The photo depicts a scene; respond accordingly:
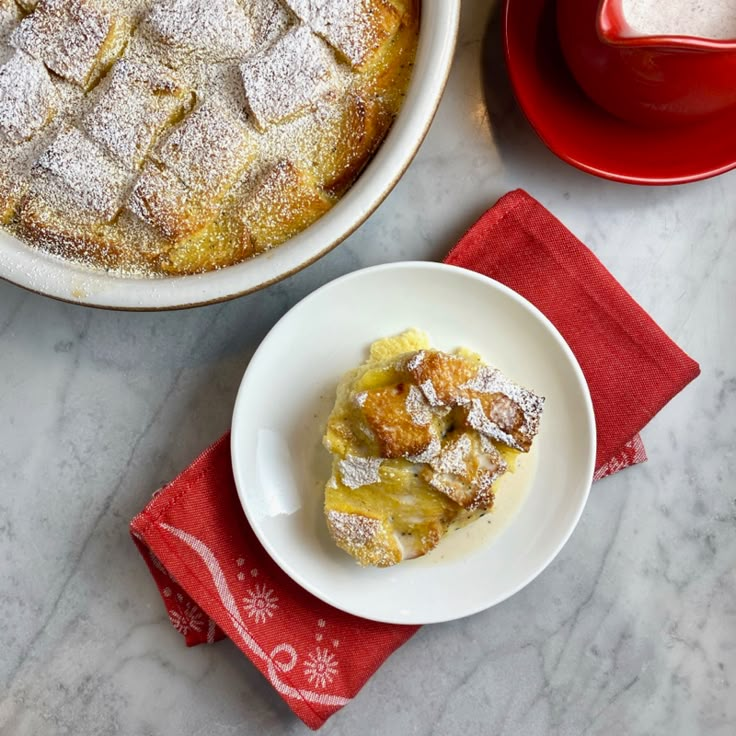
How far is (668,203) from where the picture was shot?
1.37 m

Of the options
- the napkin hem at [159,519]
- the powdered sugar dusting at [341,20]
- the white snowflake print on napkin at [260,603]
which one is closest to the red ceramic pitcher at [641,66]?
the powdered sugar dusting at [341,20]

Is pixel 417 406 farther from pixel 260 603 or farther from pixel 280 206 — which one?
pixel 260 603

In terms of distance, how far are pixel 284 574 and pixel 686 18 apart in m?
0.99

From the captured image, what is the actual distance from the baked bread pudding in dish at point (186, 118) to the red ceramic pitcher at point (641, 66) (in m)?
0.23

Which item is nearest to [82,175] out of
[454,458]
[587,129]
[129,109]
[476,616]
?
[129,109]

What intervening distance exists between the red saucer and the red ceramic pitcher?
0.05 metres

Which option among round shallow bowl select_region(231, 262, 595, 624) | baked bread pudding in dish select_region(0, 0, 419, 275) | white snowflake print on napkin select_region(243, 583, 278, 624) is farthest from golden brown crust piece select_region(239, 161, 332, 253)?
white snowflake print on napkin select_region(243, 583, 278, 624)

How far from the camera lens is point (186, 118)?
1091 millimetres

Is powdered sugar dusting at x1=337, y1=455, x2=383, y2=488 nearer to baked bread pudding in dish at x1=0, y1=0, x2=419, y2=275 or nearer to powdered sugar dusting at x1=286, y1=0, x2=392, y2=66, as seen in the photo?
baked bread pudding in dish at x1=0, y1=0, x2=419, y2=275

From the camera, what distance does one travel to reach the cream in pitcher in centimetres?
106

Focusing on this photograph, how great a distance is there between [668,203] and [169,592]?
3.46ft

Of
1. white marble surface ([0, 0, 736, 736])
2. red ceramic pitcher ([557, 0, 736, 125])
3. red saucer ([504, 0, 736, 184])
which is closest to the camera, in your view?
red ceramic pitcher ([557, 0, 736, 125])

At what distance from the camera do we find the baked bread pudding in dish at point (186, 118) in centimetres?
107

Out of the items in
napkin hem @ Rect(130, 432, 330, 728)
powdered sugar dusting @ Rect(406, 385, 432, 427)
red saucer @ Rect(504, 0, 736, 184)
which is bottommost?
napkin hem @ Rect(130, 432, 330, 728)
